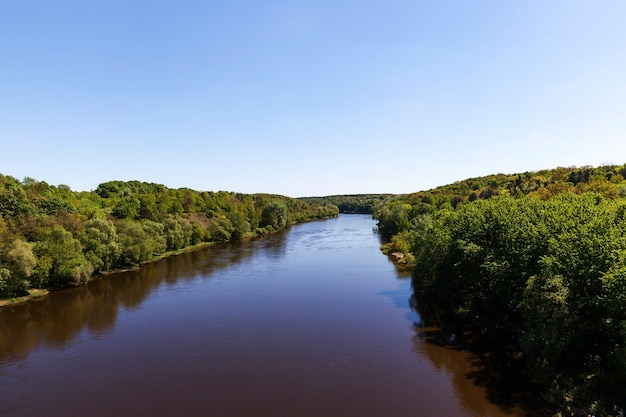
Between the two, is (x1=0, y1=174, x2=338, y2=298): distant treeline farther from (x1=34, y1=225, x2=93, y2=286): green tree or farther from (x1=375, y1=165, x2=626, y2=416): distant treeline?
(x1=375, y1=165, x2=626, y2=416): distant treeline

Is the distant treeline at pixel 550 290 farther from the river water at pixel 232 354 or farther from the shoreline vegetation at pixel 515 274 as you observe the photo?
the river water at pixel 232 354

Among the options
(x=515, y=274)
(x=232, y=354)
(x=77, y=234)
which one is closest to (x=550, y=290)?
(x=515, y=274)

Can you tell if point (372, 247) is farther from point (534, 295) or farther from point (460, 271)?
point (534, 295)

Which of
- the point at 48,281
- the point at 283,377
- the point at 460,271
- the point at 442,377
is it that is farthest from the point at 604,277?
the point at 48,281

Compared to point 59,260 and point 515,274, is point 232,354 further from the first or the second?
point 59,260

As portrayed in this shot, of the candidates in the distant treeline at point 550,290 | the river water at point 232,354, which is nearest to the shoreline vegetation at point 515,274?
the distant treeline at point 550,290
